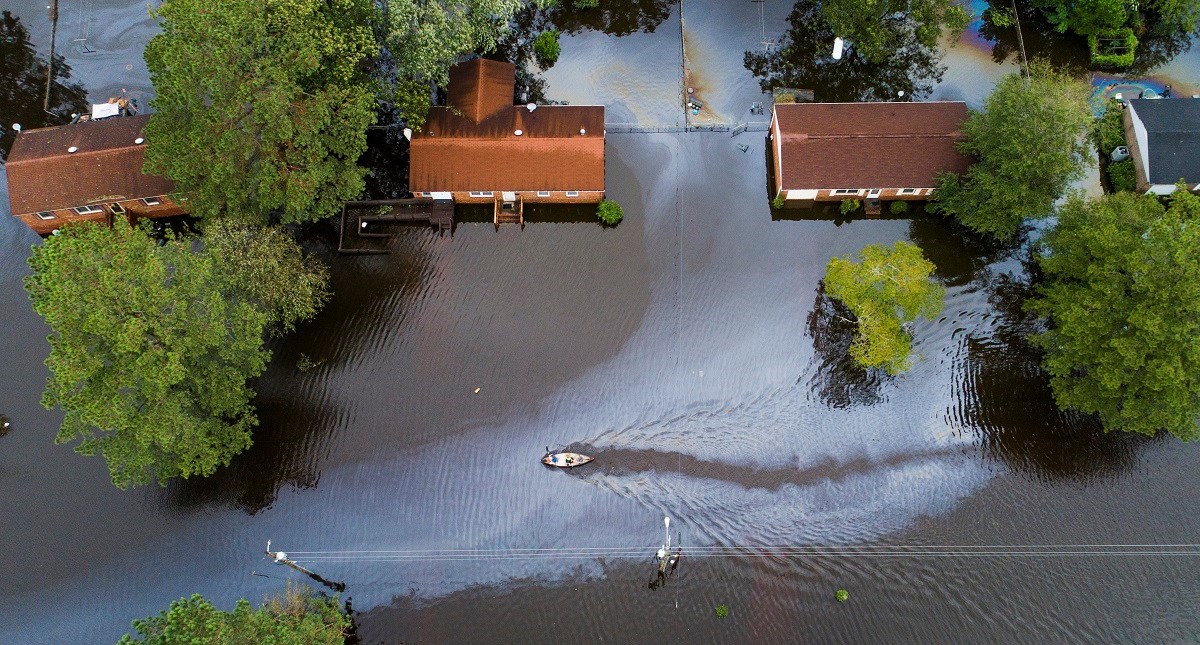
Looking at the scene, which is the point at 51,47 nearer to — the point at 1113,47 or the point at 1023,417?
the point at 1023,417

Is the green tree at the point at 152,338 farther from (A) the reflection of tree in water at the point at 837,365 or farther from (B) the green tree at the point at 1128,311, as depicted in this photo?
(B) the green tree at the point at 1128,311

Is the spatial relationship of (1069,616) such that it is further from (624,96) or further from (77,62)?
(77,62)

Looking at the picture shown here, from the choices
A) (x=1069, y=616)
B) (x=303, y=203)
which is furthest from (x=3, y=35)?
(x=1069, y=616)

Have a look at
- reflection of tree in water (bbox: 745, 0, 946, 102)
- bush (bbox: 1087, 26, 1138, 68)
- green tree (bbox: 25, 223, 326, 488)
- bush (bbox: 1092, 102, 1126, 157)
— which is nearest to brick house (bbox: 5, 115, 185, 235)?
green tree (bbox: 25, 223, 326, 488)

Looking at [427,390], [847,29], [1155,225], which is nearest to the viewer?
[1155,225]

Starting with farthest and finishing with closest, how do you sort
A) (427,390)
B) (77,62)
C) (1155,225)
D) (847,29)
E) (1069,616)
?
(77,62) < (847,29) < (427,390) < (1069,616) < (1155,225)

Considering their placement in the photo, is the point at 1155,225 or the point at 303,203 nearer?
the point at 1155,225

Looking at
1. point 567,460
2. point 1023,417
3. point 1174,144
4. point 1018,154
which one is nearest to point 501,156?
point 567,460
